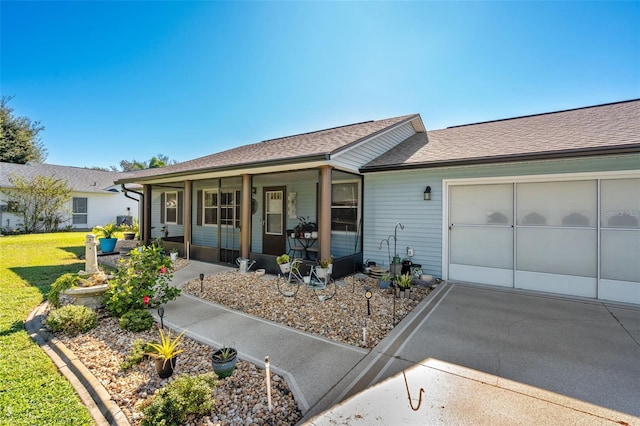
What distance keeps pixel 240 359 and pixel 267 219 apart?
7079 millimetres

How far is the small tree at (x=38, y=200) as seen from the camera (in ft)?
50.3

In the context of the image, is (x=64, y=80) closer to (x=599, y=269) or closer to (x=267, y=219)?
(x=267, y=219)

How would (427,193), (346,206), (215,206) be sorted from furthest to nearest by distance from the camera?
(215,206)
(346,206)
(427,193)

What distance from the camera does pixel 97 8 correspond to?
23.6 feet

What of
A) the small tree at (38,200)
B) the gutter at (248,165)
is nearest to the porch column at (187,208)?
Answer: the gutter at (248,165)

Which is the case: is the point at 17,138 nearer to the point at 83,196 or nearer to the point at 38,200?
the point at 83,196

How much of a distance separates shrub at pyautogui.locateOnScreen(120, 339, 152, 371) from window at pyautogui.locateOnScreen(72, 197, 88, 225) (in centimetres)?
2050

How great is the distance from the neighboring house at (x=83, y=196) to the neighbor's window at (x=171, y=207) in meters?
7.74

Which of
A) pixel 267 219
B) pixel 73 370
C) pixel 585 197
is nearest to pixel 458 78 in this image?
pixel 585 197

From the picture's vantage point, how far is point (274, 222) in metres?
9.80

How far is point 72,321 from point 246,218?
4288 millimetres

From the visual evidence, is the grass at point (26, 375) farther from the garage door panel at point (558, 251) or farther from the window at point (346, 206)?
the garage door panel at point (558, 251)

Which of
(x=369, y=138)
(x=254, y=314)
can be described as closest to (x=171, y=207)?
(x=369, y=138)

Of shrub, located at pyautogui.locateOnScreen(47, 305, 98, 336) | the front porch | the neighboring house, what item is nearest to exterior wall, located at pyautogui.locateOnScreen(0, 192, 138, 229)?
the neighboring house
